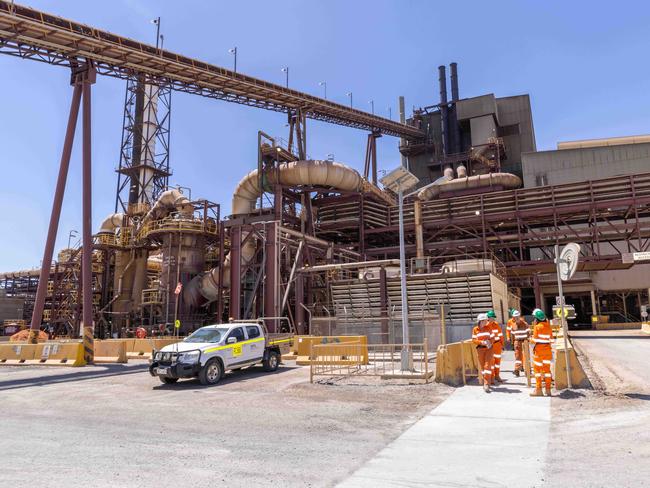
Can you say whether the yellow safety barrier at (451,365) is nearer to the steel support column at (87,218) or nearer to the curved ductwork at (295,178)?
the steel support column at (87,218)

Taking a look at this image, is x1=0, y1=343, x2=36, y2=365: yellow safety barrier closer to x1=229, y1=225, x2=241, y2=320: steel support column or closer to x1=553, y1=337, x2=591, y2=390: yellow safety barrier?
x1=229, y1=225, x2=241, y2=320: steel support column

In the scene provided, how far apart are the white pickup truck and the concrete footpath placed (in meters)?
6.96

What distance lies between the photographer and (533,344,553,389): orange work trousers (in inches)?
383

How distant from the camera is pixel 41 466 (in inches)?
229

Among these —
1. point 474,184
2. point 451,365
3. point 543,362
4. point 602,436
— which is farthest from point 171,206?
point 602,436

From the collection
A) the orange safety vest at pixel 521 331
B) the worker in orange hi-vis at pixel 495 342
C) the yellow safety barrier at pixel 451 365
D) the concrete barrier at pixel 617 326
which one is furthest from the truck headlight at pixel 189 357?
the concrete barrier at pixel 617 326

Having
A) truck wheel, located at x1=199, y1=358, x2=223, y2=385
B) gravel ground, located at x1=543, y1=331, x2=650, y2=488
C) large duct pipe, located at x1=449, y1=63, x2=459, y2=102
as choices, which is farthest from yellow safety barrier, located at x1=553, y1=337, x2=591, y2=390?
large duct pipe, located at x1=449, y1=63, x2=459, y2=102

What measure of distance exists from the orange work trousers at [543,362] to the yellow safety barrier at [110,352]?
1754 cm

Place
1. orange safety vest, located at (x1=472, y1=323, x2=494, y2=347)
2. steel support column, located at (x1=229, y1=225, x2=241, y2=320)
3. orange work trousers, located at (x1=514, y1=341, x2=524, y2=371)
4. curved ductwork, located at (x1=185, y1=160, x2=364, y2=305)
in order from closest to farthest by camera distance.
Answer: orange safety vest, located at (x1=472, y1=323, x2=494, y2=347) < orange work trousers, located at (x1=514, y1=341, x2=524, y2=371) < steel support column, located at (x1=229, y1=225, x2=241, y2=320) < curved ductwork, located at (x1=185, y1=160, x2=364, y2=305)

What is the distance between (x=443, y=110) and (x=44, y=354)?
5429 cm

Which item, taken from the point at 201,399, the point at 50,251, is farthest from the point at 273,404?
the point at 50,251

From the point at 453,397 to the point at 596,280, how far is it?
4391 centimetres

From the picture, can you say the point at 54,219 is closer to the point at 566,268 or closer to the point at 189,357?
the point at 189,357

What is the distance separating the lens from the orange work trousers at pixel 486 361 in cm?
1091
